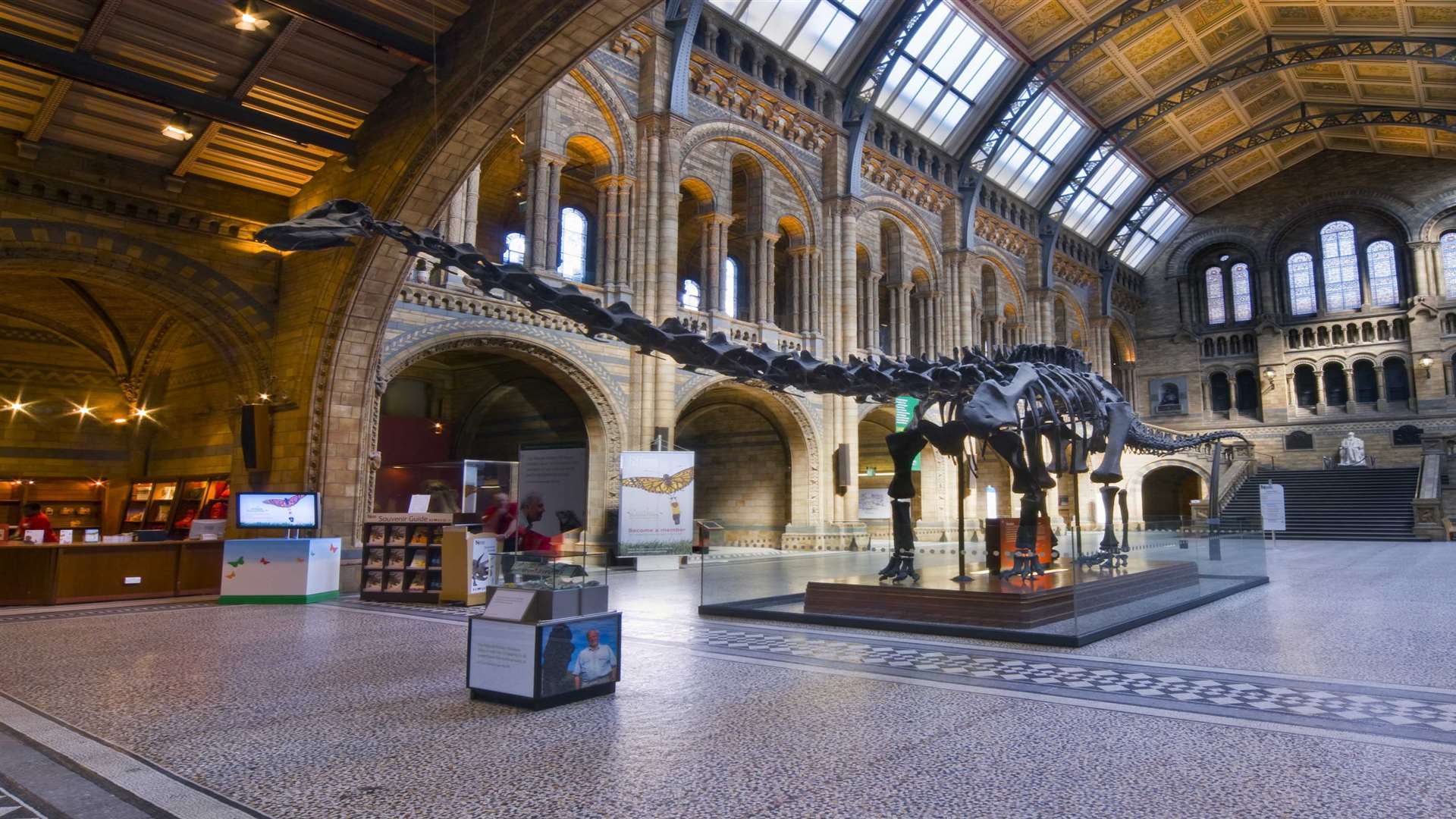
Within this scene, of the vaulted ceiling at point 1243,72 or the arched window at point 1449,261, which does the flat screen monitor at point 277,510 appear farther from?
the arched window at point 1449,261

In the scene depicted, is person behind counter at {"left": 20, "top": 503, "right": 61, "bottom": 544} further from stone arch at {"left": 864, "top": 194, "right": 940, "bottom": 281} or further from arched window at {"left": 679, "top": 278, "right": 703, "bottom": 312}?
stone arch at {"left": 864, "top": 194, "right": 940, "bottom": 281}

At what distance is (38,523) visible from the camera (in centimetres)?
1304

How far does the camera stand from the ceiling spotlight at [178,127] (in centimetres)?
1016

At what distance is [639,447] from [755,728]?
1291 cm

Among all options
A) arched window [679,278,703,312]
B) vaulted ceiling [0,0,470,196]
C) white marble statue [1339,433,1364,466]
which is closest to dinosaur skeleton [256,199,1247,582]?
vaulted ceiling [0,0,470,196]

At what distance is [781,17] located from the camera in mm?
20375

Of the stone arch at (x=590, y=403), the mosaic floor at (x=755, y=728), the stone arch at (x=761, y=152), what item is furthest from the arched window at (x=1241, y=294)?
the mosaic floor at (x=755, y=728)

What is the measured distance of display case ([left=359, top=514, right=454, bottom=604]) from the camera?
35.2 feet

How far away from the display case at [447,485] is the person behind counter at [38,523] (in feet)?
13.4

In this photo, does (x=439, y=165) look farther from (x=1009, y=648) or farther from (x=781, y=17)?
(x=781, y=17)

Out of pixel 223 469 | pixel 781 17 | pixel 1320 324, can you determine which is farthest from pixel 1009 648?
pixel 1320 324

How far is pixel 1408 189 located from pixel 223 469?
41322 millimetres

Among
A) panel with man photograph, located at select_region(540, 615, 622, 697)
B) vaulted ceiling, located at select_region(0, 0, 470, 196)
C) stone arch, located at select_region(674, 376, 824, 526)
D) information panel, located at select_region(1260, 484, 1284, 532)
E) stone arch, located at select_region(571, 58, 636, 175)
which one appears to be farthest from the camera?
stone arch, located at select_region(674, 376, 824, 526)

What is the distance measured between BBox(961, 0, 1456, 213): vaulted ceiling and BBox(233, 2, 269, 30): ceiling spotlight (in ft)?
59.9
